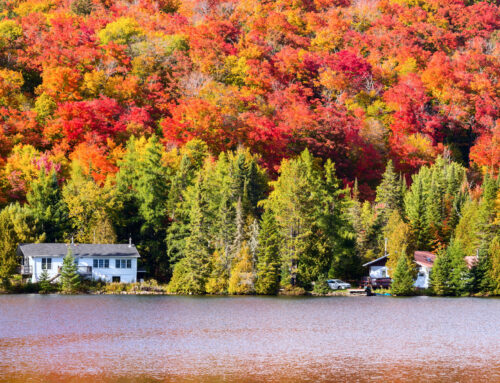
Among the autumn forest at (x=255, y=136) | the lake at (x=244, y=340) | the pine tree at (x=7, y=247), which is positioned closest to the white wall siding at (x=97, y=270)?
the pine tree at (x=7, y=247)

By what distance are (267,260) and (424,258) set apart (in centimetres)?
2412

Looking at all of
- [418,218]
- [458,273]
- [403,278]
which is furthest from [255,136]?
[458,273]

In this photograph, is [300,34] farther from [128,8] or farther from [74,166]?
[74,166]

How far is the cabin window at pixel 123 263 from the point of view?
4058 inches

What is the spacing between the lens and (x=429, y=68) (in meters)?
166

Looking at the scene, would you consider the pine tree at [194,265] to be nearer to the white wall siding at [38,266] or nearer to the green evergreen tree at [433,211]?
the white wall siding at [38,266]

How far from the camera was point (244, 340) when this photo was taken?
5881 centimetres

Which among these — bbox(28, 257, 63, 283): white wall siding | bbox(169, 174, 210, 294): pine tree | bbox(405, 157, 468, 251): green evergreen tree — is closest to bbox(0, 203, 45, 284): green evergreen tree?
bbox(28, 257, 63, 283): white wall siding

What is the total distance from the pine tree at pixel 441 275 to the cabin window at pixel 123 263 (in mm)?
36543

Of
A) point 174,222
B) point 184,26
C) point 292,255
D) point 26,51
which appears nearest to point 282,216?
point 292,255

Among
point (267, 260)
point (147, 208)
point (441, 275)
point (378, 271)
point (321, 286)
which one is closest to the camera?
point (267, 260)

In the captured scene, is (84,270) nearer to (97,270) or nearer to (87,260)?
(87,260)

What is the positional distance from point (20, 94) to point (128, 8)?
5449 cm

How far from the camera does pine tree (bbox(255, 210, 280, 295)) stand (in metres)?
97.9
